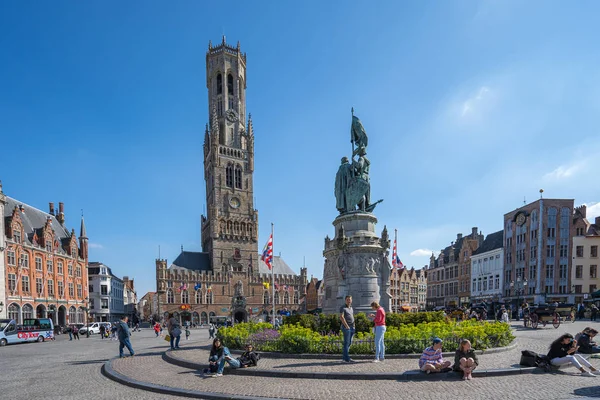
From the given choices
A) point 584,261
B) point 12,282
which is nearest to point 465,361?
point 12,282

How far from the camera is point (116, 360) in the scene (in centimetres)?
1455

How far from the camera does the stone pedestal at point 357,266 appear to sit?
2031 centimetres

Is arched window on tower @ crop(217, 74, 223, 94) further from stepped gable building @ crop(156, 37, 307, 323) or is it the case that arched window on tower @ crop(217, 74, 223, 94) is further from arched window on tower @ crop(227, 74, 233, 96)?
arched window on tower @ crop(227, 74, 233, 96)

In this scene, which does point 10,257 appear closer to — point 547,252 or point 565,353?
point 565,353

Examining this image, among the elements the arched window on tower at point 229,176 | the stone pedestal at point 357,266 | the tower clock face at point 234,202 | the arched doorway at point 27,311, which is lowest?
the stone pedestal at point 357,266

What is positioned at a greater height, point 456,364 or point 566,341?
point 566,341

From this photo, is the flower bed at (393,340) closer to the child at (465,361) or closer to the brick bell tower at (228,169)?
the child at (465,361)

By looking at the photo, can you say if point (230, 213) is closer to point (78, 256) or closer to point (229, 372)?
point (78, 256)

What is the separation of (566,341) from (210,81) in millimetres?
78024

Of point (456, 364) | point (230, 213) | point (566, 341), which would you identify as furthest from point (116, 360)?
point (230, 213)

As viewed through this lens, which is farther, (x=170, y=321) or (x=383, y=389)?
(x=170, y=321)

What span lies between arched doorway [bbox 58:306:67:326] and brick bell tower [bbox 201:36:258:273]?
82.3 ft

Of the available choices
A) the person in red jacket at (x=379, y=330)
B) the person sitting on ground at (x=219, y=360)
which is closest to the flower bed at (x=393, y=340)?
the person in red jacket at (x=379, y=330)

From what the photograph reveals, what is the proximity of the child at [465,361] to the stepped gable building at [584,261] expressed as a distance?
47516 millimetres
